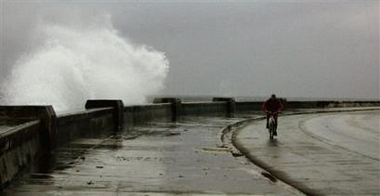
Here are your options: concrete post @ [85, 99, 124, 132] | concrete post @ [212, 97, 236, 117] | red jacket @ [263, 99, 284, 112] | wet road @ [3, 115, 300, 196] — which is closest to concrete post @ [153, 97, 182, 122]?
concrete post @ [212, 97, 236, 117]

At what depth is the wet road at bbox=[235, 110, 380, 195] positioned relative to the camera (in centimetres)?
1160

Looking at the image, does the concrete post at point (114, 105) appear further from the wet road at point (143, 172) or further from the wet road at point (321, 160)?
the wet road at point (143, 172)

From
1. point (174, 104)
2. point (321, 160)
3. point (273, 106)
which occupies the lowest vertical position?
point (321, 160)

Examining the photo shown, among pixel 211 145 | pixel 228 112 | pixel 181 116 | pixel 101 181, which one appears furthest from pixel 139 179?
pixel 228 112

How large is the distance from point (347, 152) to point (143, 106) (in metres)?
14.9

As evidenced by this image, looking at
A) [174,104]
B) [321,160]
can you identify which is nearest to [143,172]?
[321,160]

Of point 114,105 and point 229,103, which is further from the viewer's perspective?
point 229,103

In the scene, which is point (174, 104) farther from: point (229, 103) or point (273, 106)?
point (273, 106)

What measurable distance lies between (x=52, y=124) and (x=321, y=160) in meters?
6.47

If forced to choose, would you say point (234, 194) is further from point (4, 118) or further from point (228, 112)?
point (228, 112)

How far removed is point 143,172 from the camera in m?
12.7

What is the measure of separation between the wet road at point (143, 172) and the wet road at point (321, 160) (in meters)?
0.64

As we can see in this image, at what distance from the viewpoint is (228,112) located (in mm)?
46844

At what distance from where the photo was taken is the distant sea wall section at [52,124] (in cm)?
1085
